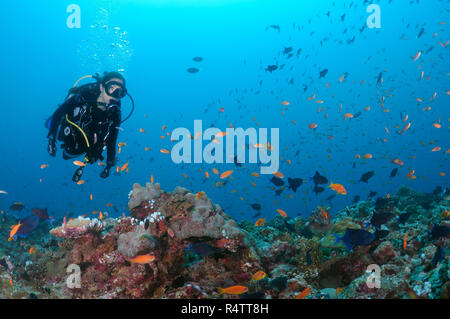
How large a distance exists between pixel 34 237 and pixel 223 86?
77030mm

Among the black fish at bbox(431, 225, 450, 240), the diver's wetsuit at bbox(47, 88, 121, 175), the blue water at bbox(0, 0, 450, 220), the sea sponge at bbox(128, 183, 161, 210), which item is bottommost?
the black fish at bbox(431, 225, 450, 240)

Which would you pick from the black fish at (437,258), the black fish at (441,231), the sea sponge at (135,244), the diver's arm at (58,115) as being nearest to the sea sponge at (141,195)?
the sea sponge at (135,244)

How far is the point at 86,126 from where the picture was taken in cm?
510

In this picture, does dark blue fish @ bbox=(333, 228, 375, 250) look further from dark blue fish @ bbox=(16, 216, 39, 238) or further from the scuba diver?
dark blue fish @ bbox=(16, 216, 39, 238)

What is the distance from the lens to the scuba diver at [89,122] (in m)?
5.05

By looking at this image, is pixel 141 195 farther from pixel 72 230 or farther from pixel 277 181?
pixel 277 181

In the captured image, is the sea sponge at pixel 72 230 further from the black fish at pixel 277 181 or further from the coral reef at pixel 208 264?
the black fish at pixel 277 181

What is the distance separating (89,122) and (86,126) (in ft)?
0.34

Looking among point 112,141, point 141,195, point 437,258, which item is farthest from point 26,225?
point 437,258

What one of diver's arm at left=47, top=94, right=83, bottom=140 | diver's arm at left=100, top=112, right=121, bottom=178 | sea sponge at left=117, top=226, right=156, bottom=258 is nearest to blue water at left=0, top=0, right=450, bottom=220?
diver's arm at left=47, top=94, right=83, bottom=140

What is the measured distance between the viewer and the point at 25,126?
313 ft

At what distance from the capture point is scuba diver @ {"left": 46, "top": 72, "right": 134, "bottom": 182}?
505 centimetres

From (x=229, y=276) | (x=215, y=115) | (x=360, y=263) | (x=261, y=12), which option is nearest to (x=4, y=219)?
(x=229, y=276)

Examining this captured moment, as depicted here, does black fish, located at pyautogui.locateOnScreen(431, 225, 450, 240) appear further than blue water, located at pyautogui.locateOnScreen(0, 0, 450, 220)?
No
